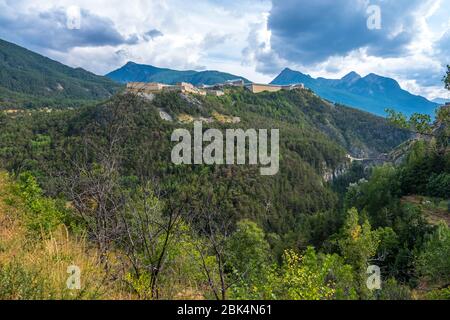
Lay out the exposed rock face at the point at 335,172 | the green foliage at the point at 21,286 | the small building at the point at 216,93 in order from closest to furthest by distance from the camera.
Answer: the green foliage at the point at 21,286
the exposed rock face at the point at 335,172
the small building at the point at 216,93

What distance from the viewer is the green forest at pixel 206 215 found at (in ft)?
15.2

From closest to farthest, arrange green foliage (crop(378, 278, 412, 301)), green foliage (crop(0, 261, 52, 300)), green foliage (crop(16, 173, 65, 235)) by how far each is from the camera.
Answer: green foliage (crop(0, 261, 52, 300)), green foliage (crop(378, 278, 412, 301)), green foliage (crop(16, 173, 65, 235))

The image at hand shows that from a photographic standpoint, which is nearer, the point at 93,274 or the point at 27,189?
the point at 93,274

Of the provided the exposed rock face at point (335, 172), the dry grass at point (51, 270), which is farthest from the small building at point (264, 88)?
the dry grass at point (51, 270)

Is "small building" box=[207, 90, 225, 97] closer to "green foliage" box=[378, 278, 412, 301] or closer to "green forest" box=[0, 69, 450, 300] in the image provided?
"green forest" box=[0, 69, 450, 300]

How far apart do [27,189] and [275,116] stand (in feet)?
465

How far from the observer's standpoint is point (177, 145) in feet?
240

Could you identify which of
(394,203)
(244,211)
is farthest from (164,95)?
(394,203)

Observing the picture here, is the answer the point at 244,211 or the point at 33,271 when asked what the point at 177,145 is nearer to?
the point at 244,211

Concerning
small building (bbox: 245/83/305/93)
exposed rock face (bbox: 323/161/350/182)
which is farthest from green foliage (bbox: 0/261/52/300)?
small building (bbox: 245/83/305/93)

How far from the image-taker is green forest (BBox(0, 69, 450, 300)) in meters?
4.64

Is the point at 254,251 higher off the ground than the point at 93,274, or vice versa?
the point at 93,274

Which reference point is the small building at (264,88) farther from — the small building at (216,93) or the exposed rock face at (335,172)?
the exposed rock face at (335,172)

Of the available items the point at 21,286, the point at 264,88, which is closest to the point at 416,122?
the point at 21,286
